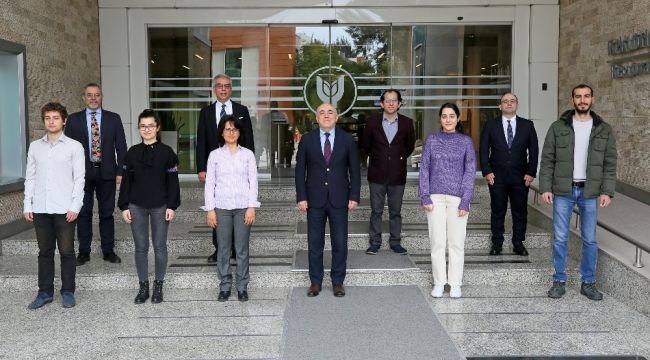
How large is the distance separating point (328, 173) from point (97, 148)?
2.32m

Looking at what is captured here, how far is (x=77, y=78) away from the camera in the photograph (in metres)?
8.86

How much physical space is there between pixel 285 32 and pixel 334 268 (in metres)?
5.88

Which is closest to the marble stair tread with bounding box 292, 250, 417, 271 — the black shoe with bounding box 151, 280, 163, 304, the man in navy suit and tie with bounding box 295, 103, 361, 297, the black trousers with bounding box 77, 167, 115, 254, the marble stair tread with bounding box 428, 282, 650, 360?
the man in navy suit and tie with bounding box 295, 103, 361, 297

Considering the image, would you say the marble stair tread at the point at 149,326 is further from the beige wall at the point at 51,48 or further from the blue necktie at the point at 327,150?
the beige wall at the point at 51,48

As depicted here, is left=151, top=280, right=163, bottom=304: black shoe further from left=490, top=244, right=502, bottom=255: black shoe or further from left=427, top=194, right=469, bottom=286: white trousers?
left=490, top=244, right=502, bottom=255: black shoe

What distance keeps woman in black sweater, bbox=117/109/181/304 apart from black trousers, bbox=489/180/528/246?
10.0ft

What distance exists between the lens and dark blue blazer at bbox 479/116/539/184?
6.11m

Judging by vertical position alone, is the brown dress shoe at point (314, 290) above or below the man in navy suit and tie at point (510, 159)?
below

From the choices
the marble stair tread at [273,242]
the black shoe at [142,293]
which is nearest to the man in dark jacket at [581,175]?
the marble stair tread at [273,242]

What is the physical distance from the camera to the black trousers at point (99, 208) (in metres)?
6.05

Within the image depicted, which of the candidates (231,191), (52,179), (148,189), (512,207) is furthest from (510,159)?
(52,179)

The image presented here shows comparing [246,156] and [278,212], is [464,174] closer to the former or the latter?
[246,156]

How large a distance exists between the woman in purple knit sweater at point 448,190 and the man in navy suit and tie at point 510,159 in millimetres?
899

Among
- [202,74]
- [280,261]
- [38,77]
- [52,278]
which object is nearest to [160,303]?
[52,278]
